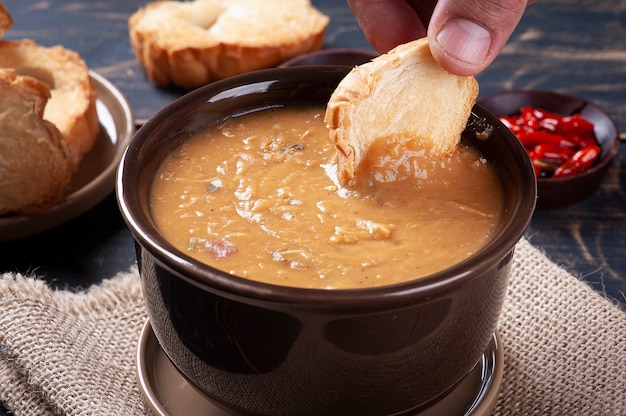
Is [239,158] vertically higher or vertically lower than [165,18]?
higher

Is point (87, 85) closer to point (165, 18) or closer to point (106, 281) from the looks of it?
point (165, 18)

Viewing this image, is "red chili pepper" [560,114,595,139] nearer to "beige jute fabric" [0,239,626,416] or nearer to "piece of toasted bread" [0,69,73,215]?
"beige jute fabric" [0,239,626,416]

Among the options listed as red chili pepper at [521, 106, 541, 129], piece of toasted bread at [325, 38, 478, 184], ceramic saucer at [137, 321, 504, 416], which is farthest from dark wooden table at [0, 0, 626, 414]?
piece of toasted bread at [325, 38, 478, 184]

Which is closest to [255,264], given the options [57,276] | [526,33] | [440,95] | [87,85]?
[440,95]

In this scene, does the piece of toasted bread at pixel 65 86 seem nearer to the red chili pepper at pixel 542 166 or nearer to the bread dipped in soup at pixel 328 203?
the bread dipped in soup at pixel 328 203

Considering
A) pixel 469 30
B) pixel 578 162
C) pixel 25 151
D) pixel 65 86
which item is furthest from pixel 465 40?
pixel 65 86

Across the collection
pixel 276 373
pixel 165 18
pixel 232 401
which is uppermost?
pixel 276 373

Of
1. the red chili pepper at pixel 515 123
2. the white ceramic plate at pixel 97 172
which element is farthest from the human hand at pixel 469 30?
the white ceramic plate at pixel 97 172
